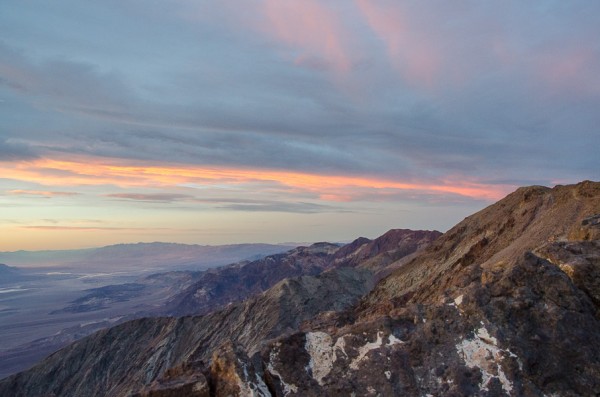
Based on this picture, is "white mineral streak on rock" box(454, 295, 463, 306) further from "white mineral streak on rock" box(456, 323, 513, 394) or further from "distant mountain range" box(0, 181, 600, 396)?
"white mineral streak on rock" box(456, 323, 513, 394)

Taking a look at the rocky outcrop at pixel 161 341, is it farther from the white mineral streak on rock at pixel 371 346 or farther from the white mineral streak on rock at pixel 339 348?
the white mineral streak on rock at pixel 371 346

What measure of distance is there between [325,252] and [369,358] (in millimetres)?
167085

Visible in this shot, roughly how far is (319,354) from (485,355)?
167 inches

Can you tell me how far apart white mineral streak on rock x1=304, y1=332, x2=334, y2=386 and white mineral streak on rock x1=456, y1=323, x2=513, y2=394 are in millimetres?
3379

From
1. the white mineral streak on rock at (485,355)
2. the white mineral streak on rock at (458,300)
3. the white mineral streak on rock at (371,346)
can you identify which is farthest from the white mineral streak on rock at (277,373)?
the white mineral streak on rock at (458,300)

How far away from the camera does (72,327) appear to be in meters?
197

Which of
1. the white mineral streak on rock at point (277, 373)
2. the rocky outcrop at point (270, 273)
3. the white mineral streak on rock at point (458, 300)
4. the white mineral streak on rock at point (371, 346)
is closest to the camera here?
the white mineral streak on rock at point (277, 373)

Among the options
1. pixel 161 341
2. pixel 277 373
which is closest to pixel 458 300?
pixel 277 373

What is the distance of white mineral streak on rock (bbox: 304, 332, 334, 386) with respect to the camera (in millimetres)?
11305

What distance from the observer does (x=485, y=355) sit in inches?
439

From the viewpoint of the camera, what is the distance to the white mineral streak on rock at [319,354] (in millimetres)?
11305

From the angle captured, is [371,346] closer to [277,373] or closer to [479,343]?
[277,373]

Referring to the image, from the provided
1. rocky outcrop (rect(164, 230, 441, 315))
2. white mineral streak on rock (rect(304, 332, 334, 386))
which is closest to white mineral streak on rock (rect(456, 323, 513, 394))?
white mineral streak on rock (rect(304, 332, 334, 386))

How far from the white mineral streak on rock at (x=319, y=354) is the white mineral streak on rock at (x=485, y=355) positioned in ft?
11.1
